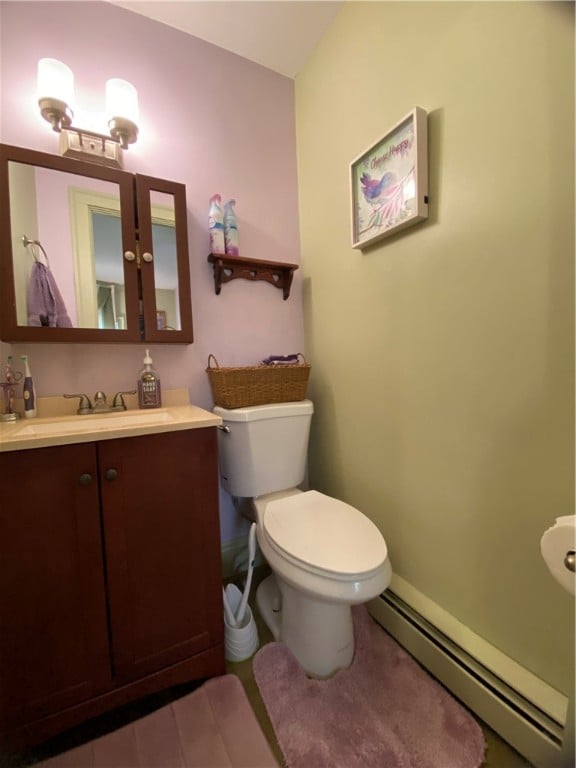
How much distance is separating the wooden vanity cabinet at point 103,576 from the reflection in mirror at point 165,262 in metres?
0.61

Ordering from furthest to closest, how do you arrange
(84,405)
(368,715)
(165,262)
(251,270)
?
1. (251,270)
2. (165,262)
3. (84,405)
4. (368,715)

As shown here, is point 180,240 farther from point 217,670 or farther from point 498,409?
point 217,670

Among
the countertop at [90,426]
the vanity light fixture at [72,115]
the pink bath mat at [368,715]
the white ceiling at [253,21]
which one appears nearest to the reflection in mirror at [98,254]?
the vanity light fixture at [72,115]

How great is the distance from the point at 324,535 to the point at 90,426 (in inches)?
32.6

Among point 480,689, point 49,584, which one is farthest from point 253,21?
point 480,689

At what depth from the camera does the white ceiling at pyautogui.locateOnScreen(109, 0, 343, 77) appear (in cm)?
128

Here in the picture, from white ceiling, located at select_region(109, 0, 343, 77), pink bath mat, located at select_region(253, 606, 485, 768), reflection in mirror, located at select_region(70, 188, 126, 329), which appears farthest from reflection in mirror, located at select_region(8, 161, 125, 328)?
pink bath mat, located at select_region(253, 606, 485, 768)

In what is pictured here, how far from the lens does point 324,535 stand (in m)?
1.02

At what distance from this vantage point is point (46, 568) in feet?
2.62

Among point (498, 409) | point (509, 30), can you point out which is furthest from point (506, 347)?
point (509, 30)

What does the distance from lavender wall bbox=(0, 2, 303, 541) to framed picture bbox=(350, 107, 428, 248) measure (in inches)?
19.7

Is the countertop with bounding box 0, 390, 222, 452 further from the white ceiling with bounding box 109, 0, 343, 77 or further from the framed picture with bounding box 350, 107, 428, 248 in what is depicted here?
the white ceiling with bounding box 109, 0, 343, 77

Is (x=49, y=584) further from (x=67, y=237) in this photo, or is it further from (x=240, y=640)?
(x=67, y=237)

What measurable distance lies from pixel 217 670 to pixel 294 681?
24 centimetres
